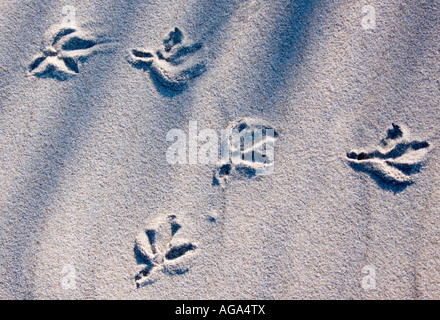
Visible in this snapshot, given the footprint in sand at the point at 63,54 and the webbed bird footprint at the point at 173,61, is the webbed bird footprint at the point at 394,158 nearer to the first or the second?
the webbed bird footprint at the point at 173,61

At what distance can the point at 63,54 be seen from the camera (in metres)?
1.23

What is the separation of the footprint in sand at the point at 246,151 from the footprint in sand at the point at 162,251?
194mm

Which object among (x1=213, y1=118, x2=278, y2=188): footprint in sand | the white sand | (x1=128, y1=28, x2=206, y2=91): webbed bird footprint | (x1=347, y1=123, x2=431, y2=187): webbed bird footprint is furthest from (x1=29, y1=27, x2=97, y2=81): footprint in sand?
(x1=347, y1=123, x2=431, y2=187): webbed bird footprint

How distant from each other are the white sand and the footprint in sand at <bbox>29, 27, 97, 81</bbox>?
0.6 inches

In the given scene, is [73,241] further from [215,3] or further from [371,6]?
[371,6]

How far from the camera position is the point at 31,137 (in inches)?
46.4

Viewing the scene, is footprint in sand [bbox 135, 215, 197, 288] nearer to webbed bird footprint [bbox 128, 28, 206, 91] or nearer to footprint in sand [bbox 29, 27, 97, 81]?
webbed bird footprint [bbox 128, 28, 206, 91]

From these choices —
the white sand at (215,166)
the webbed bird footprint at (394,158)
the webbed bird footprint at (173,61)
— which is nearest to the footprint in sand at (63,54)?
the white sand at (215,166)

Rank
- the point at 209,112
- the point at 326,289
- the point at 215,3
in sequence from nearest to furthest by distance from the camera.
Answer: the point at 326,289 < the point at 209,112 < the point at 215,3

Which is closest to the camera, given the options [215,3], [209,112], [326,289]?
[326,289]

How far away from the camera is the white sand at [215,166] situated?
3.44 ft
